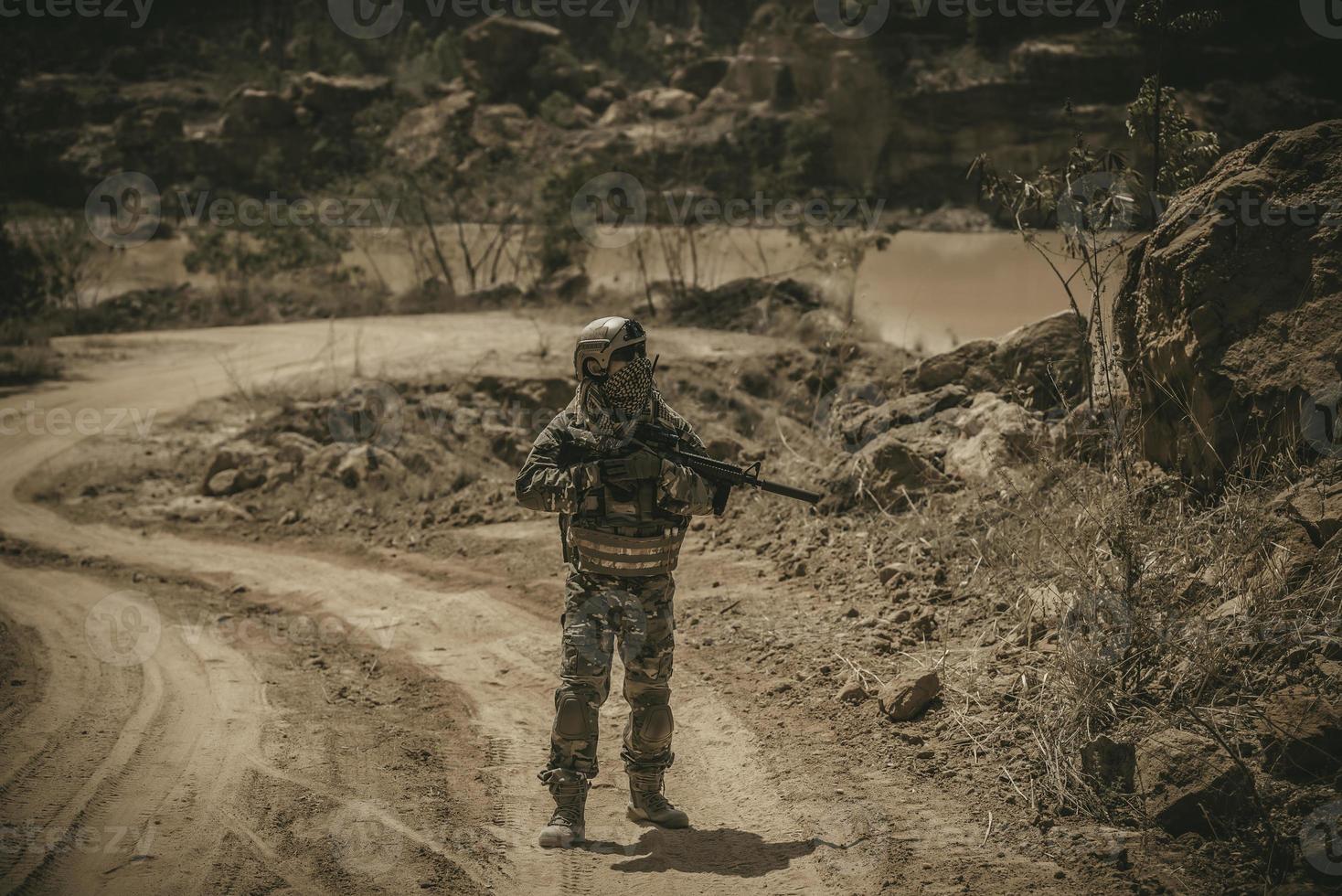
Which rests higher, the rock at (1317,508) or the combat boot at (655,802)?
A: the rock at (1317,508)

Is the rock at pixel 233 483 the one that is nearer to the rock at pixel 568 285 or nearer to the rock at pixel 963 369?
the rock at pixel 963 369

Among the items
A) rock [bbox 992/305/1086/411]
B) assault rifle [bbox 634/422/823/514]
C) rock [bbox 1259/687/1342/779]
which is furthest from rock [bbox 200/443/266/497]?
rock [bbox 1259/687/1342/779]

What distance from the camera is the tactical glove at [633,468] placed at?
14.5 ft

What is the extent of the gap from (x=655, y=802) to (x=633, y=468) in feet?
4.61

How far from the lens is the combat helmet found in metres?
4.43

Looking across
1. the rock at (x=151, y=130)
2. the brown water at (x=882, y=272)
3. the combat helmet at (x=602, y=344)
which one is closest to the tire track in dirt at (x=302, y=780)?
the combat helmet at (x=602, y=344)

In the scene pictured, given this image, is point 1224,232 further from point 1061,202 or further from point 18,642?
point 18,642

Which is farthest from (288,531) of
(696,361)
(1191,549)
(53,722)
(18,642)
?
(1191,549)

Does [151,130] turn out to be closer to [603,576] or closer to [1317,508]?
[603,576]

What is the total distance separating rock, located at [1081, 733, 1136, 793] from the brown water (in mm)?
14626

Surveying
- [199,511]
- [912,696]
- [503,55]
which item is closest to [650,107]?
[503,55]

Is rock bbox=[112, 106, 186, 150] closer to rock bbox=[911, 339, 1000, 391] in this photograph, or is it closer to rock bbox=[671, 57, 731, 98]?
rock bbox=[671, 57, 731, 98]

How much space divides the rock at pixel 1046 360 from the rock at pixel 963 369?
0.80ft

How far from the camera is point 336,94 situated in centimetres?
5106
